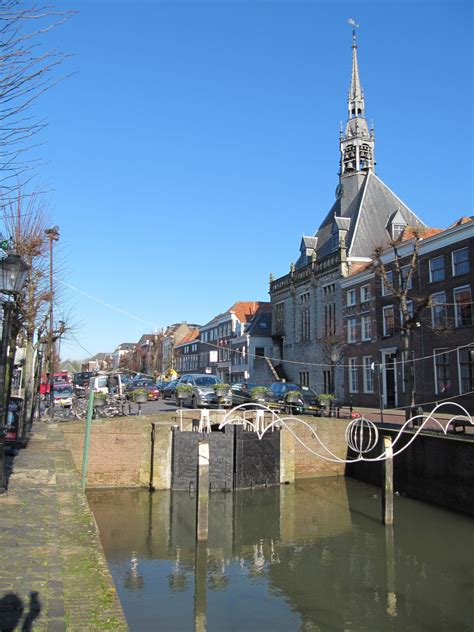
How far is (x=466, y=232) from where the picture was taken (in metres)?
26.8

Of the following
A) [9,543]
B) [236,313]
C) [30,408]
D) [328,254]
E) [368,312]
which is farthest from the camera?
[236,313]

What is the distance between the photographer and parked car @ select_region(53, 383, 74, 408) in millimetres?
34719

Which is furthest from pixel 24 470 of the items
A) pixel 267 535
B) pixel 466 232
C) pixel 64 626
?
pixel 466 232

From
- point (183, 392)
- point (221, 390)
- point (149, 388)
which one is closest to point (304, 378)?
point (149, 388)

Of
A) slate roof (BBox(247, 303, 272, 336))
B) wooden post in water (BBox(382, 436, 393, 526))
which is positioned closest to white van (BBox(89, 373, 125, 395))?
wooden post in water (BBox(382, 436, 393, 526))

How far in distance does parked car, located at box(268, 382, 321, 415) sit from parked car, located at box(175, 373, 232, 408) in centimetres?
231

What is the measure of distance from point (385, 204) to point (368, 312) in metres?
12.6

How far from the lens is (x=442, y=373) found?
1113 inches

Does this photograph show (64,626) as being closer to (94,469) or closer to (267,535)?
(267,535)

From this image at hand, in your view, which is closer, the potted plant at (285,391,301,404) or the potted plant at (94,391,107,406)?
the potted plant at (94,391,107,406)

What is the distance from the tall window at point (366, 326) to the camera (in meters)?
35.5

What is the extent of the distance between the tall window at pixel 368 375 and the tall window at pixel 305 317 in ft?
32.6

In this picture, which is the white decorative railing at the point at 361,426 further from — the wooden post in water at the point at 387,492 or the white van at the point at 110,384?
the white van at the point at 110,384

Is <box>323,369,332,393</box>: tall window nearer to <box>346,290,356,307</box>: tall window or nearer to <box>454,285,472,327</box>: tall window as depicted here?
<box>346,290,356,307</box>: tall window
